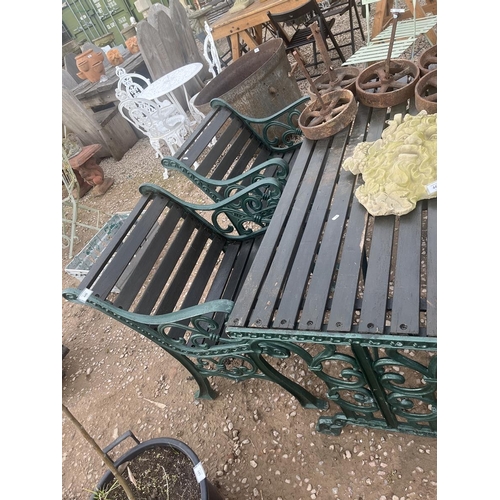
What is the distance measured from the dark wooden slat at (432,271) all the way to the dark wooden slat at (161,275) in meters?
1.19

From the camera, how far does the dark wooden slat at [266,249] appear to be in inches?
57.7

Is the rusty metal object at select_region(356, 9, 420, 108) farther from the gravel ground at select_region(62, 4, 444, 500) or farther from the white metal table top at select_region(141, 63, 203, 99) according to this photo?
the white metal table top at select_region(141, 63, 203, 99)

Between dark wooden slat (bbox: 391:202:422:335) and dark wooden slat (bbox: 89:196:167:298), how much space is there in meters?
1.19

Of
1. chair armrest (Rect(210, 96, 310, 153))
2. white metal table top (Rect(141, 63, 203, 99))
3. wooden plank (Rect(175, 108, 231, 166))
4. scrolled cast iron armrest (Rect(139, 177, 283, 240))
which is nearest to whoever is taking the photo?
scrolled cast iron armrest (Rect(139, 177, 283, 240))

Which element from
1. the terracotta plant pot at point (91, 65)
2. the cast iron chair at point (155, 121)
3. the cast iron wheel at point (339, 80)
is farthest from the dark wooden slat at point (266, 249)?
the terracotta plant pot at point (91, 65)

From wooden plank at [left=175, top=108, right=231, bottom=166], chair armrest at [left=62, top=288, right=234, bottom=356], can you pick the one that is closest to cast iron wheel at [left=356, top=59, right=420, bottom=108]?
wooden plank at [left=175, top=108, right=231, bottom=166]

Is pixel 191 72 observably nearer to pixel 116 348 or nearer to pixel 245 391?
pixel 116 348

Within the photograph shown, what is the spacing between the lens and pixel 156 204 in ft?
6.64

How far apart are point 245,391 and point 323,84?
197cm

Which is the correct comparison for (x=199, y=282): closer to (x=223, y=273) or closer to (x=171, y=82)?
(x=223, y=273)

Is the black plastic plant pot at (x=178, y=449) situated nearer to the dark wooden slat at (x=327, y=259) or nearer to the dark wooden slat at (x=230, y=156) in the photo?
the dark wooden slat at (x=327, y=259)

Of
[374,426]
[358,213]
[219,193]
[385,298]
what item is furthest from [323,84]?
[374,426]

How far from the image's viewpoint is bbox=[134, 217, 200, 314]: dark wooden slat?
172 cm

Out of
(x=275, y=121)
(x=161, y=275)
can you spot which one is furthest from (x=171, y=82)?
(x=161, y=275)
